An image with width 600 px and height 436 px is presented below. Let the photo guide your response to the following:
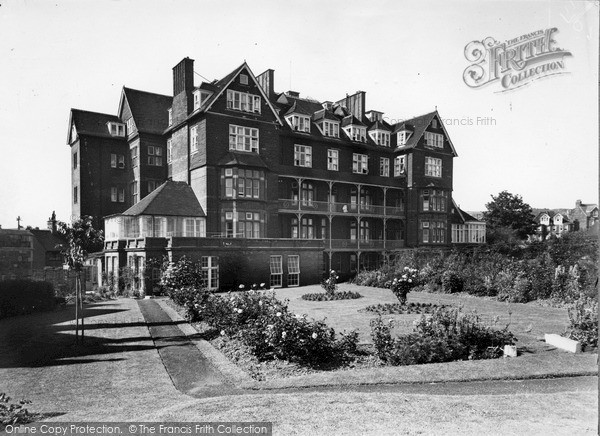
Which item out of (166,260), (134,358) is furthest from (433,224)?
(134,358)

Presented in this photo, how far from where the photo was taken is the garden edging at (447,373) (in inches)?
333

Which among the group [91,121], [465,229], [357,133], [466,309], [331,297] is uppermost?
[357,133]

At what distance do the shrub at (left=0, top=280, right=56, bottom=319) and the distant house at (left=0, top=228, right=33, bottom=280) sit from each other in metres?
4.98

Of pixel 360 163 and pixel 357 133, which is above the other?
pixel 357 133

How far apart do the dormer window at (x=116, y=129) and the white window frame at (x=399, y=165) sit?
86.1 ft

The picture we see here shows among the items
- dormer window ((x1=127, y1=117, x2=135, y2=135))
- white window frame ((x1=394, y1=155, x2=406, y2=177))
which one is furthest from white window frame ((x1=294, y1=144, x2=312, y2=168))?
dormer window ((x1=127, y1=117, x2=135, y2=135))

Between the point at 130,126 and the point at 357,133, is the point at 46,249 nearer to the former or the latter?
the point at 130,126

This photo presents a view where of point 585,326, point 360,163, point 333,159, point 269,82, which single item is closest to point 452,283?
point 585,326

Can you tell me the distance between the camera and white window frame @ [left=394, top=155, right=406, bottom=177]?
42719 millimetres

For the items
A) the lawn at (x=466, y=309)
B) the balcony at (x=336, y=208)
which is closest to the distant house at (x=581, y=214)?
the balcony at (x=336, y=208)

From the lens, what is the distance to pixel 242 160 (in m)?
30.8

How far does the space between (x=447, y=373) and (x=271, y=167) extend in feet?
84.8

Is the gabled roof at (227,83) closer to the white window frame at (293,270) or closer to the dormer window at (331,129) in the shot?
the dormer window at (331,129)

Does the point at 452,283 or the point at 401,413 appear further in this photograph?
the point at 452,283
